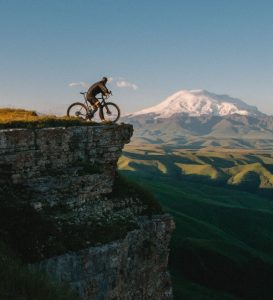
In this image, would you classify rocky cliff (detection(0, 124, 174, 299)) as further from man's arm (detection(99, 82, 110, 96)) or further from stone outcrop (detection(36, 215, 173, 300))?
man's arm (detection(99, 82, 110, 96))

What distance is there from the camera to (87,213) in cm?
2448

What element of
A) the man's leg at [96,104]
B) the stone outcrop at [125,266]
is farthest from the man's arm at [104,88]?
the stone outcrop at [125,266]

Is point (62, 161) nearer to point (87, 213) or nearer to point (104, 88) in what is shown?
point (87, 213)

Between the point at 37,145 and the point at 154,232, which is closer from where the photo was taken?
the point at 37,145

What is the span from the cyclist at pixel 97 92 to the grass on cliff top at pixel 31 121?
511 cm

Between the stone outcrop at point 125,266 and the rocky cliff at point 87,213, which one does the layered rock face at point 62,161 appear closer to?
the rocky cliff at point 87,213

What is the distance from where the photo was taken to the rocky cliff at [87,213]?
21.6 metres

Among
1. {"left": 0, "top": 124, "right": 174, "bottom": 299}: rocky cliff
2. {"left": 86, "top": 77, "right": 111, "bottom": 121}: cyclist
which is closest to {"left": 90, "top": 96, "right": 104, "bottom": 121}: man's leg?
{"left": 86, "top": 77, "right": 111, "bottom": 121}: cyclist

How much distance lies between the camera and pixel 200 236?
125188mm

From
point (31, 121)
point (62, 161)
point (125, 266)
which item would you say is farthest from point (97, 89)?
point (125, 266)

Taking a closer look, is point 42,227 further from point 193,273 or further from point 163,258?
point 193,273

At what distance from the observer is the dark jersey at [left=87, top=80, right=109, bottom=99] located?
33.2 metres

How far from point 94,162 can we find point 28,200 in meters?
5.65

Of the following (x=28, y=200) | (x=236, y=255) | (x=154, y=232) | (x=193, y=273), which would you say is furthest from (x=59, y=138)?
(x=236, y=255)
